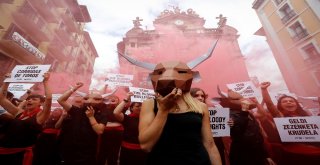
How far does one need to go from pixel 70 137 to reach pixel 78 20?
85.9ft

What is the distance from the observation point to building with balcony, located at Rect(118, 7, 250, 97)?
19.6 meters

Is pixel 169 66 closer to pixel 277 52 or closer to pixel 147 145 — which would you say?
pixel 147 145

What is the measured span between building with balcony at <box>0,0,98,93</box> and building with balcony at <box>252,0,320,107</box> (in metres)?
17.6

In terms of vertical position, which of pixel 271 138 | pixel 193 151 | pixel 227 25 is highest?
pixel 227 25

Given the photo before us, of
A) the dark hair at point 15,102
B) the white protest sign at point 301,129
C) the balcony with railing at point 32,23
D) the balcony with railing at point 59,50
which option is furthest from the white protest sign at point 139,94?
the balcony with railing at point 59,50

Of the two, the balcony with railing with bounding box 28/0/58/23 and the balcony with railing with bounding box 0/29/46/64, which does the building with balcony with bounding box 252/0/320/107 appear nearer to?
the balcony with railing with bounding box 0/29/46/64

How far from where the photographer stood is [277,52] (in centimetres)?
1981

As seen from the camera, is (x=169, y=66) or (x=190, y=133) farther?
(x=169, y=66)

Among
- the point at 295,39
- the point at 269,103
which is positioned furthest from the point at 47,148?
the point at 295,39

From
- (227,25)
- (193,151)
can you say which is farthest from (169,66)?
(227,25)

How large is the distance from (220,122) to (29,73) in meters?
4.64

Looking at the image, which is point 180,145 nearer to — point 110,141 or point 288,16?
point 110,141

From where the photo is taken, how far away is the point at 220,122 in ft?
11.8

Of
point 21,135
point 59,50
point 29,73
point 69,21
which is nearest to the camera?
point 21,135
